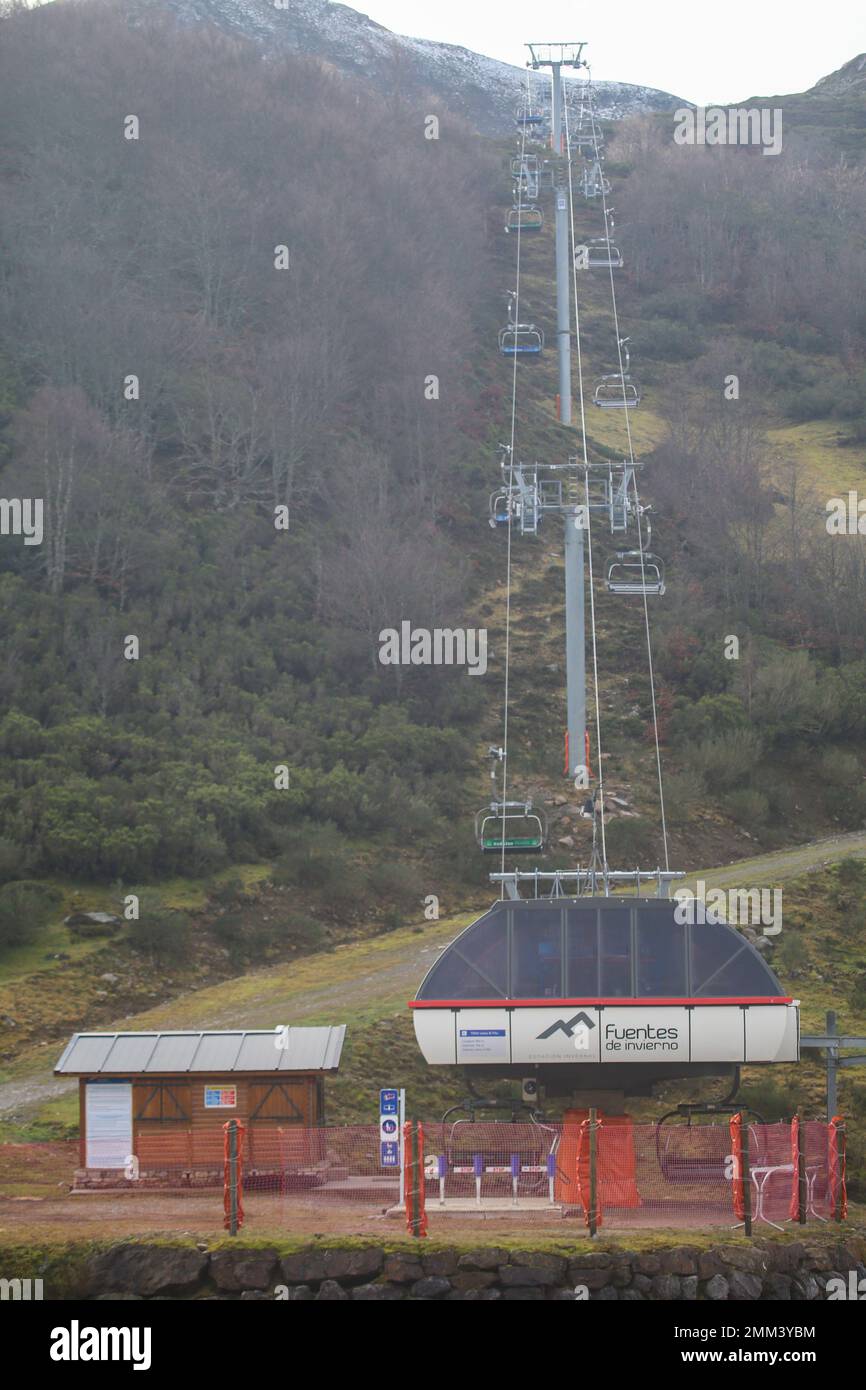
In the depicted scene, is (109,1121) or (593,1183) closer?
(593,1183)

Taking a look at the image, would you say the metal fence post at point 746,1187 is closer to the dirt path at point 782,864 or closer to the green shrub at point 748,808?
the dirt path at point 782,864

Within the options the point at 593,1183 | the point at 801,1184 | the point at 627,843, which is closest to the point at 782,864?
the point at 627,843

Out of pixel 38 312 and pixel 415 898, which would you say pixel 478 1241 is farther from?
pixel 38 312

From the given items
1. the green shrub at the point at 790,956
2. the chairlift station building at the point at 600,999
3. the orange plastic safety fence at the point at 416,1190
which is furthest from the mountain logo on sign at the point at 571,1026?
the green shrub at the point at 790,956

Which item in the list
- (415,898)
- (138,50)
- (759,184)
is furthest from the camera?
(759,184)

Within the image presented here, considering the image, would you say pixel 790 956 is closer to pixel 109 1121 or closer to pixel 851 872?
pixel 851 872
